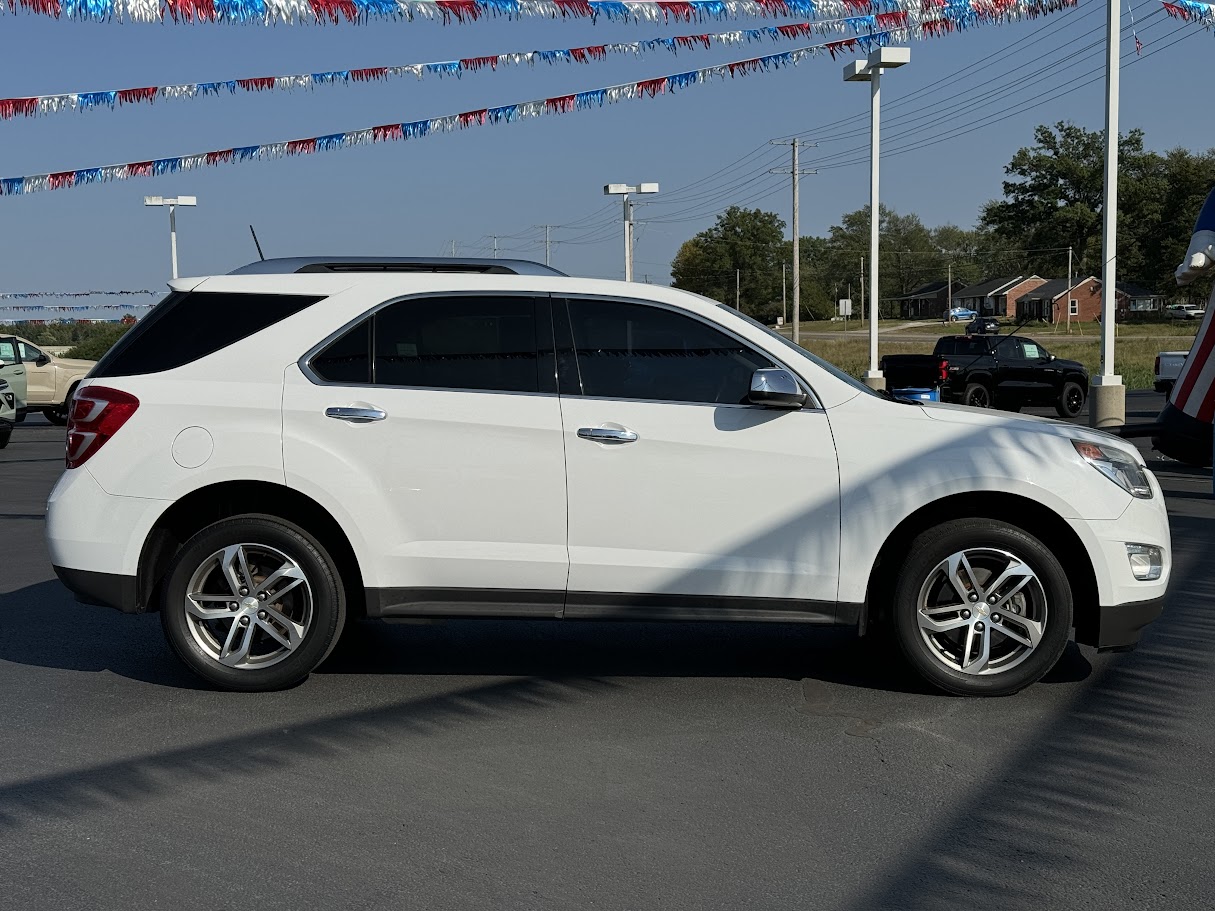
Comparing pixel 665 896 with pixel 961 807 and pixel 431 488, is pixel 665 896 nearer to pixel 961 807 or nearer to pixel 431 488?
pixel 961 807

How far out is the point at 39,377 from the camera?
26.0 m

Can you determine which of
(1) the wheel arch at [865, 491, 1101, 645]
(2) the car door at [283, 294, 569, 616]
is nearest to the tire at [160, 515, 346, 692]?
(2) the car door at [283, 294, 569, 616]

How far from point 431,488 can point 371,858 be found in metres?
1.98

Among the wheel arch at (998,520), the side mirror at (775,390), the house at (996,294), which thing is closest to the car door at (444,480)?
the side mirror at (775,390)

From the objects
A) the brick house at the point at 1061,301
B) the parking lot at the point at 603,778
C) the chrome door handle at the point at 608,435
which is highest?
the brick house at the point at 1061,301

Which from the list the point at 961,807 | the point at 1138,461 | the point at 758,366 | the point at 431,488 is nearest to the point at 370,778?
the point at 431,488

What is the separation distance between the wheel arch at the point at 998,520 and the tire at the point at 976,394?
67.8ft

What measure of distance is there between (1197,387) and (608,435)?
9924mm

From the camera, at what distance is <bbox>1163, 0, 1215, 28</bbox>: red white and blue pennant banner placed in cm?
1331

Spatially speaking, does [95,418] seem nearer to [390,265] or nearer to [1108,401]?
[390,265]

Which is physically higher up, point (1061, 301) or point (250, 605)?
point (1061, 301)

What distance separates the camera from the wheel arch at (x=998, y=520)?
18.9 ft

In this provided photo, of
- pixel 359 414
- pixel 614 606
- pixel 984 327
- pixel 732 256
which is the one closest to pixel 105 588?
pixel 359 414

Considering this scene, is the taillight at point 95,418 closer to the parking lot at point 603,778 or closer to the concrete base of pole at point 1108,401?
the parking lot at point 603,778
